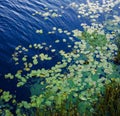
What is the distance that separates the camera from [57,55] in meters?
7.46

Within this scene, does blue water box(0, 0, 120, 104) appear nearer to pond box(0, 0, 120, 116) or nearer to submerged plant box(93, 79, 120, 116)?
pond box(0, 0, 120, 116)

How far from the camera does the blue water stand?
24.2ft

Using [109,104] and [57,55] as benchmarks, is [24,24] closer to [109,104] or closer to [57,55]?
[57,55]

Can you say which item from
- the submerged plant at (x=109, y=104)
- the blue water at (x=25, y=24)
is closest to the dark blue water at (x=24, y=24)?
the blue water at (x=25, y=24)

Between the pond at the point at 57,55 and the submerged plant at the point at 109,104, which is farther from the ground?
the pond at the point at 57,55

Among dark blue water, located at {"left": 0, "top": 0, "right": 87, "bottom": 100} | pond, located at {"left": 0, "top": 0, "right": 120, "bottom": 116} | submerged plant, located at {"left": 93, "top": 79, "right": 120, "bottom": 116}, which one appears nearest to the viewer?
submerged plant, located at {"left": 93, "top": 79, "right": 120, "bottom": 116}

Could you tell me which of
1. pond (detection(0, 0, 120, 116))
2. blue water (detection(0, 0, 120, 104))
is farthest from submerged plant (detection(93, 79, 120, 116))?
blue water (detection(0, 0, 120, 104))

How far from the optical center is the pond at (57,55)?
5.95 m

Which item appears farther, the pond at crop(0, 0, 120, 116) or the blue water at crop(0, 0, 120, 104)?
the blue water at crop(0, 0, 120, 104)

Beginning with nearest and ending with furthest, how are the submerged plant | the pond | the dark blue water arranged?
the submerged plant → the pond → the dark blue water

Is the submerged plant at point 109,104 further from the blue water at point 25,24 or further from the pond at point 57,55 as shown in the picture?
the blue water at point 25,24

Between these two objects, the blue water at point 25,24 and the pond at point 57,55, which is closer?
the pond at point 57,55

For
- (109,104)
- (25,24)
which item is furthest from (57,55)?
(109,104)

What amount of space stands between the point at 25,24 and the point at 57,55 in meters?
1.61
